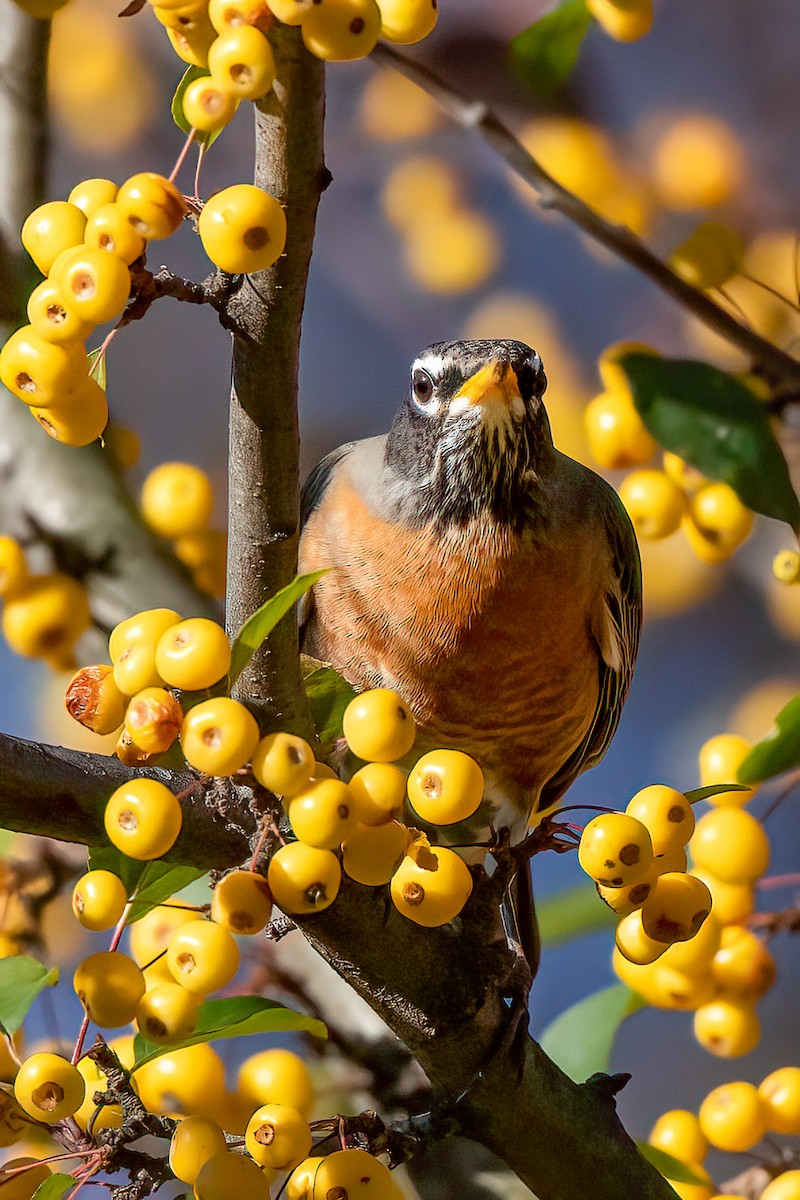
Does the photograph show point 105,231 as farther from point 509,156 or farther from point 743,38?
point 743,38

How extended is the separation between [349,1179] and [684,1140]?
79cm

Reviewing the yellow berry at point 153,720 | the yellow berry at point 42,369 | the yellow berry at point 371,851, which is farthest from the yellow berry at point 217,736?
the yellow berry at point 42,369

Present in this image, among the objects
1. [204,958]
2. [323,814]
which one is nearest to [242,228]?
[323,814]

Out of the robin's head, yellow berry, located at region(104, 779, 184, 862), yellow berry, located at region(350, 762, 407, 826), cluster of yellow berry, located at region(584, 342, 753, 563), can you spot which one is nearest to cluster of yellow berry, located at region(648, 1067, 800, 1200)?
cluster of yellow berry, located at region(584, 342, 753, 563)

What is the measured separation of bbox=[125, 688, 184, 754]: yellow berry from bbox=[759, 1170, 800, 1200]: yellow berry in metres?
0.95

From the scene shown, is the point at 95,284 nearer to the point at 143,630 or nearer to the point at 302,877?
the point at 143,630

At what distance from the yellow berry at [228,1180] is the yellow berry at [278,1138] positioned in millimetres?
15

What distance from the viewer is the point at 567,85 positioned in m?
2.52

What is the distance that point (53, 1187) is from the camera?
0.93 metres

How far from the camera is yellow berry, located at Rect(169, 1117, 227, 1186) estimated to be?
3.20 feet

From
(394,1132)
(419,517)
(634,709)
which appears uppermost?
(634,709)

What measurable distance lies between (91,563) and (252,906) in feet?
4.09

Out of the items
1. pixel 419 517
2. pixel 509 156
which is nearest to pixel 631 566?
pixel 419 517

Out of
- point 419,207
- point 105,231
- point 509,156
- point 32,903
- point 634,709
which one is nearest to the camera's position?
point 105,231
